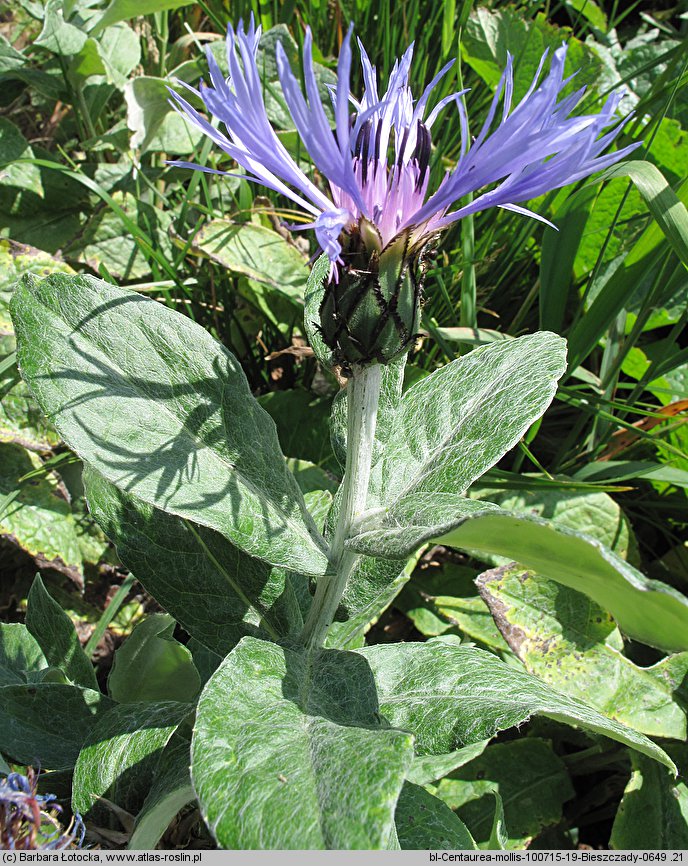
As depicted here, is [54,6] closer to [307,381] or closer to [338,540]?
[307,381]

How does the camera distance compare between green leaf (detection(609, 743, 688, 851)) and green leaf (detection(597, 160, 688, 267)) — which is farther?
green leaf (detection(609, 743, 688, 851))

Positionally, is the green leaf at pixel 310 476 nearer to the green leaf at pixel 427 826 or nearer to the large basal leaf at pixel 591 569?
the green leaf at pixel 427 826

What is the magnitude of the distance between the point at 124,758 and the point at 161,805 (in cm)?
18

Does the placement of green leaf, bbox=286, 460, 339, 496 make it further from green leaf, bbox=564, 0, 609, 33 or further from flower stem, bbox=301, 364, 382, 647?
green leaf, bbox=564, 0, 609, 33

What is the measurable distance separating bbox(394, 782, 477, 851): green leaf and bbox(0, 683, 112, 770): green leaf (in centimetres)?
60

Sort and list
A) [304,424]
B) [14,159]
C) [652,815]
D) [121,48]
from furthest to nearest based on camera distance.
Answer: [121,48]
[14,159]
[304,424]
[652,815]

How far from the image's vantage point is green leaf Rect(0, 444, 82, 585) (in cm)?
189

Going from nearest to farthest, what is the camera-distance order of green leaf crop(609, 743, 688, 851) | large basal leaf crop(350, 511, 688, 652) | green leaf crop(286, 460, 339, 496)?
1. large basal leaf crop(350, 511, 688, 652)
2. green leaf crop(609, 743, 688, 851)
3. green leaf crop(286, 460, 339, 496)

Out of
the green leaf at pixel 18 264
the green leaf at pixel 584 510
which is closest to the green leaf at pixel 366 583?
the green leaf at pixel 584 510

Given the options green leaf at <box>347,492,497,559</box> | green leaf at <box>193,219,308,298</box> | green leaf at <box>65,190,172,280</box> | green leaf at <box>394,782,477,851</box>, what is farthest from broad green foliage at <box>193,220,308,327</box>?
green leaf at <box>394,782,477,851</box>

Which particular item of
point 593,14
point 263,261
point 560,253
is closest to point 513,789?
point 560,253

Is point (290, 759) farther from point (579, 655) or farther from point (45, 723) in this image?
point (579, 655)

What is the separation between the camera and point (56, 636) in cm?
160

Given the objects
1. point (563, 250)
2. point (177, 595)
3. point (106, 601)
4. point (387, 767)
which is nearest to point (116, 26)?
point (563, 250)
